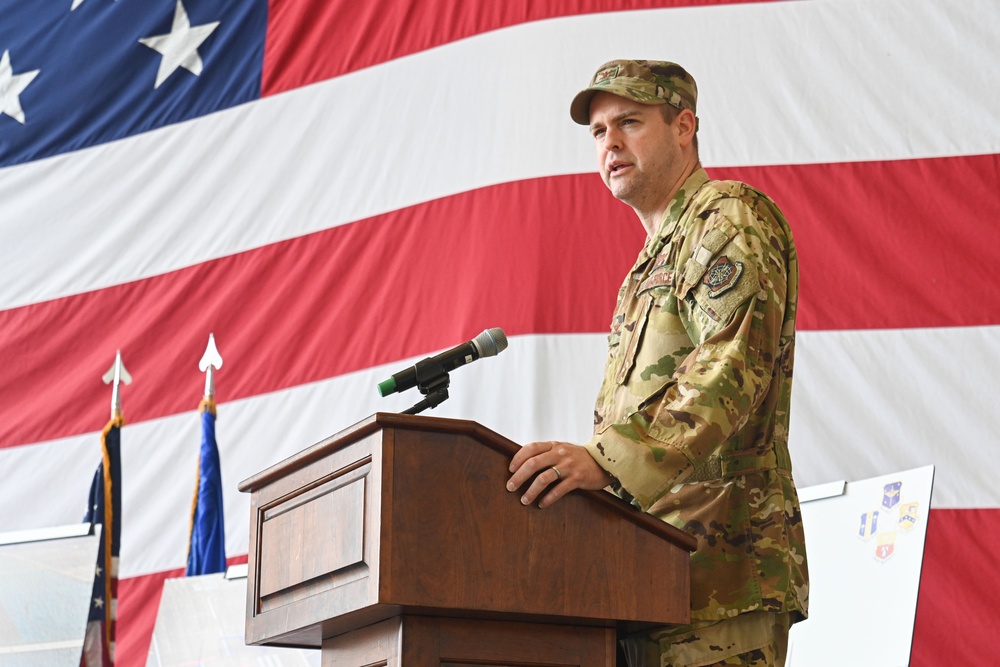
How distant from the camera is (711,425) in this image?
1.33 meters

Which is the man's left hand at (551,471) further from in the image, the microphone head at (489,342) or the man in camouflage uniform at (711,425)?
the microphone head at (489,342)

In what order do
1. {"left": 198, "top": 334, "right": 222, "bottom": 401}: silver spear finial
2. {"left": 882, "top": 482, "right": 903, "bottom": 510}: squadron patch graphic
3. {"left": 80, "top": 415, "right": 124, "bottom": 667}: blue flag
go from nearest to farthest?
1. {"left": 882, "top": 482, "right": 903, "bottom": 510}: squadron patch graphic
2. {"left": 80, "top": 415, "right": 124, "bottom": 667}: blue flag
3. {"left": 198, "top": 334, "right": 222, "bottom": 401}: silver spear finial

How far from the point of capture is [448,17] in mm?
3953

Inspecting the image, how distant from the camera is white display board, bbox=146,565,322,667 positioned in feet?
9.70

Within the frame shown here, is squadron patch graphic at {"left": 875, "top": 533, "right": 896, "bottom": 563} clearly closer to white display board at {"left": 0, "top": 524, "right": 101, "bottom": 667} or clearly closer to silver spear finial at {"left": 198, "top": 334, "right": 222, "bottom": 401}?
white display board at {"left": 0, "top": 524, "right": 101, "bottom": 667}

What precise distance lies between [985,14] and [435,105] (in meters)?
1.64

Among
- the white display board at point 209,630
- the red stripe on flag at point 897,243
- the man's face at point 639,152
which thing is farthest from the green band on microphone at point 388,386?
the red stripe on flag at point 897,243

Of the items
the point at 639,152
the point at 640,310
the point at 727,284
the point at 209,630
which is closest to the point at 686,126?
the point at 639,152

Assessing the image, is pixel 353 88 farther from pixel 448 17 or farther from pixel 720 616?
pixel 720 616

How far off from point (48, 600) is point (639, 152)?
78.4 inches

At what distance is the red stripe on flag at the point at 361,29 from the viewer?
385 centimetres

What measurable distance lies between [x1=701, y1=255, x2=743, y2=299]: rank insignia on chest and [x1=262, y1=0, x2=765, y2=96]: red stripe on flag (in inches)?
94.6

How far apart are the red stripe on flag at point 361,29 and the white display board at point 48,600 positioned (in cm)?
182

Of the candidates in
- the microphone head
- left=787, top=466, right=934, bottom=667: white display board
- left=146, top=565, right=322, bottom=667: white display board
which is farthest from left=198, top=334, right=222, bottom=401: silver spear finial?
the microphone head
